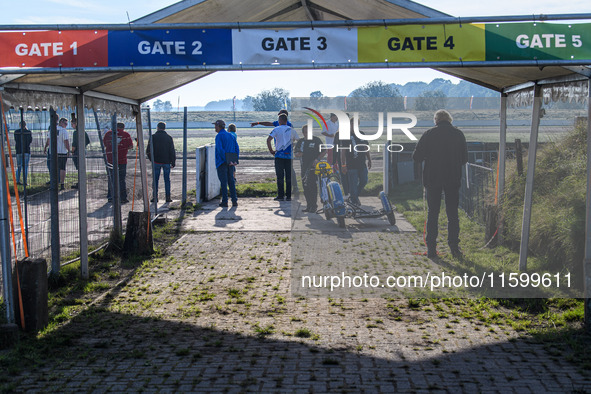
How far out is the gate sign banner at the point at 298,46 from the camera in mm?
5992

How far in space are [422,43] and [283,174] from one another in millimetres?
9897

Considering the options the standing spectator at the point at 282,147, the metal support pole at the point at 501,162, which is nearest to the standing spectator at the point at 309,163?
the metal support pole at the point at 501,162

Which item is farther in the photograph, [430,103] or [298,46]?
[430,103]

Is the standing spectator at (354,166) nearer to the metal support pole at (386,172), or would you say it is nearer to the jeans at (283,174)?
the metal support pole at (386,172)

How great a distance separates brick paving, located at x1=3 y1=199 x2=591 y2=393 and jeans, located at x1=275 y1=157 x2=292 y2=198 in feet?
22.9

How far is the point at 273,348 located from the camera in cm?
573

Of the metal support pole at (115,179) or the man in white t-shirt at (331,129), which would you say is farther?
the metal support pole at (115,179)

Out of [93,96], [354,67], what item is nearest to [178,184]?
[93,96]

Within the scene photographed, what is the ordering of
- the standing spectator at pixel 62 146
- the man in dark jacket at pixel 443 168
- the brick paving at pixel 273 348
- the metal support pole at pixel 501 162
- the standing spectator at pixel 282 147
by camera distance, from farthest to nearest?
1. the standing spectator at pixel 282 147
2. the metal support pole at pixel 501 162
3. the standing spectator at pixel 62 146
4. the man in dark jacket at pixel 443 168
5. the brick paving at pixel 273 348

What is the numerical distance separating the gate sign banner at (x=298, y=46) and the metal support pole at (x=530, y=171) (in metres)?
1.74

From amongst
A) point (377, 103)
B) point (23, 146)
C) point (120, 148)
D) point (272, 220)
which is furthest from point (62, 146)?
point (377, 103)

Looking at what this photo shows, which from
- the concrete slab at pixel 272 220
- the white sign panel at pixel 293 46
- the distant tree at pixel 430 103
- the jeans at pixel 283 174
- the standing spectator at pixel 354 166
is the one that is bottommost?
the concrete slab at pixel 272 220

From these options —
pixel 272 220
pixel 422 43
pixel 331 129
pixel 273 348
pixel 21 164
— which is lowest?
pixel 273 348

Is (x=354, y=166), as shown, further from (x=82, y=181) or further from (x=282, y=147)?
(x=282, y=147)
